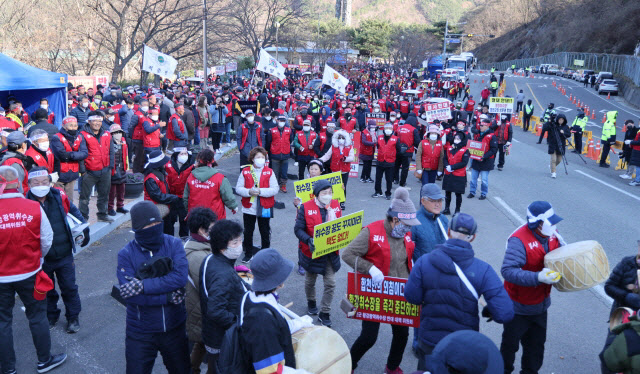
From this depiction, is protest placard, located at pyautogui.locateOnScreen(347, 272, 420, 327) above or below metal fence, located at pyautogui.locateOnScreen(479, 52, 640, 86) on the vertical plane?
below

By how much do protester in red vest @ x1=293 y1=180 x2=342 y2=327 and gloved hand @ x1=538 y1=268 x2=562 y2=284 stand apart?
2.57 meters

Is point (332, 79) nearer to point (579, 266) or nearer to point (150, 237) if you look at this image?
point (579, 266)

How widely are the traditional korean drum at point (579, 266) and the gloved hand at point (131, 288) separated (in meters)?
3.35

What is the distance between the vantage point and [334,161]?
12047 mm

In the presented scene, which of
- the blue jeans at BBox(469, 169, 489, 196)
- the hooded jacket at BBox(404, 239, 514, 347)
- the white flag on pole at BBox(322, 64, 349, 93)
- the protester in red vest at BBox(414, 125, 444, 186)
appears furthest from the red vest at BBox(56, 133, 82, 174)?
the white flag on pole at BBox(322, 64, 349, 93)

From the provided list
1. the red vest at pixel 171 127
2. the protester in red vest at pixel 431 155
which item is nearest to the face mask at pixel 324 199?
the protester in red vest at pixel 431 155

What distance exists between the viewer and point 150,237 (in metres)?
3.99

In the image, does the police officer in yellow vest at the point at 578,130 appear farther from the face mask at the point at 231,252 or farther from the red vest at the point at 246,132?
the face mask at the point at 231,252

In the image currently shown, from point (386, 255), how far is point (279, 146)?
27.1 ft

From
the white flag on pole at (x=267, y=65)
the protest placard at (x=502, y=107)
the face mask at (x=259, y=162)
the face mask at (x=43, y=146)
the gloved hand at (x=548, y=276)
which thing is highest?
the white flag on pole at (x=267, y=65)

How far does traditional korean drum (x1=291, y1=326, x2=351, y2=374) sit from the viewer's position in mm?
3273

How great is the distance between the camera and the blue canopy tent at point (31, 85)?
12.8 m

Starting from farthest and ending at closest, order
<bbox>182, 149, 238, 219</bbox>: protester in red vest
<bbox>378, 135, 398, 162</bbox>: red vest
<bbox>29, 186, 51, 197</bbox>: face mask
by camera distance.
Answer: <bbox>378, 135, 398, 162</bbox>: red vest → <bbox>182, 149, 238, 219</bbox>: protester in red vest → <bbox>29, 186, 51, 197</bbox>: face mask

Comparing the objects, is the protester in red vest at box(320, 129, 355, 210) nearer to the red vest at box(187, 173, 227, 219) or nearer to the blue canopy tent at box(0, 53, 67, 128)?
the red vest at box(187, 173, 227, 219)
